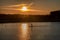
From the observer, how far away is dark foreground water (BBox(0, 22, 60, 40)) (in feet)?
9.57

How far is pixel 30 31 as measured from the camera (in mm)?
3271

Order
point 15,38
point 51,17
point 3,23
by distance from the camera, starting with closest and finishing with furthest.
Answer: point 15,38
point 51,17
point 3,23

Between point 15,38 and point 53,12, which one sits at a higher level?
point 53,12

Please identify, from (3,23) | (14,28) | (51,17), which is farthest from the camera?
(14,28)

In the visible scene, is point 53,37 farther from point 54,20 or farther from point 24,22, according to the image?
point 24,22

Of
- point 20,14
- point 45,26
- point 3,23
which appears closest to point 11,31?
point 3,23

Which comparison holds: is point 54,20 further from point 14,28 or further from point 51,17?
point 14,28

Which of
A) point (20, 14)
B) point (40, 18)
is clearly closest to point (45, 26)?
point (40, 18)

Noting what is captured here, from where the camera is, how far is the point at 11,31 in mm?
3371

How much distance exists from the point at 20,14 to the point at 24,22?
29 cm

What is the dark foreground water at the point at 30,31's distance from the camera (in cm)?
292

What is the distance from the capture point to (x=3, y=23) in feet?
11.0

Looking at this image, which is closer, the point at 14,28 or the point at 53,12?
the point at 53,12

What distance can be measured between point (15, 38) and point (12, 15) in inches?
16.5
